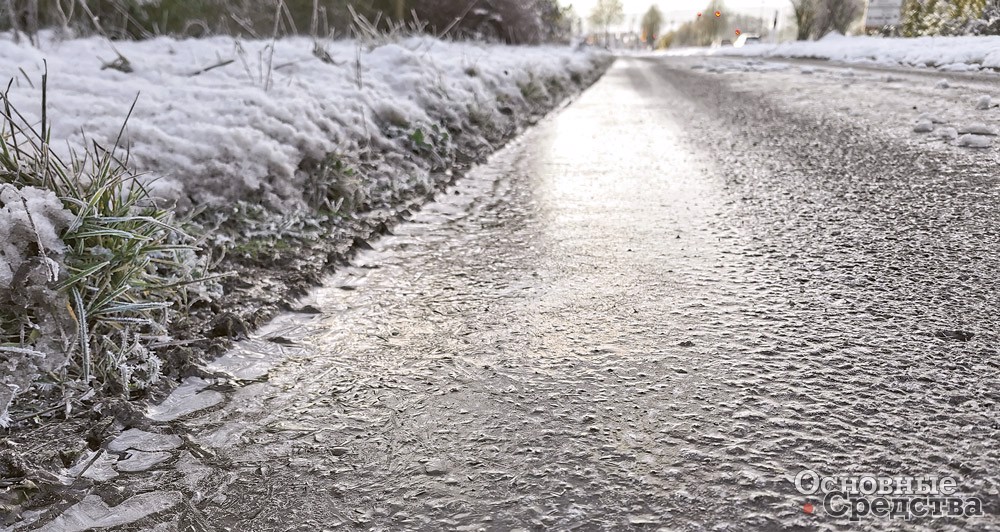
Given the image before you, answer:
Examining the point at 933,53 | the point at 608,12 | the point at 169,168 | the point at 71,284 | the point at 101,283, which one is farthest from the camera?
the point at 608,12

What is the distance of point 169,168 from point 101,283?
1.08m

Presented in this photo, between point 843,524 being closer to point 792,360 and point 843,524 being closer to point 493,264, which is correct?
point 792,360

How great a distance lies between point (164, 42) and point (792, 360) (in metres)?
5.20

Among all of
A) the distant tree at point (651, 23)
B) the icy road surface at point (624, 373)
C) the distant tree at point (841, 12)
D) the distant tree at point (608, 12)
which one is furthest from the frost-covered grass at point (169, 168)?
the distant tree at point (651, 23)

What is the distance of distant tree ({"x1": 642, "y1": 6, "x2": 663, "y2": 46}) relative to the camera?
83500mm

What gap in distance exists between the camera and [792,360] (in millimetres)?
1483

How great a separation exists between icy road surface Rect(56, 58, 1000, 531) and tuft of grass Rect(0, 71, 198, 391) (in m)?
0.19

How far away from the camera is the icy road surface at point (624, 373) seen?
1.11m

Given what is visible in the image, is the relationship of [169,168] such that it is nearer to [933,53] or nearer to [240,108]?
[240,108]

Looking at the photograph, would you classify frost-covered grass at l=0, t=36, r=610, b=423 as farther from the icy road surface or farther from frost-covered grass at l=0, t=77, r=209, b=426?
→ the icy road surface

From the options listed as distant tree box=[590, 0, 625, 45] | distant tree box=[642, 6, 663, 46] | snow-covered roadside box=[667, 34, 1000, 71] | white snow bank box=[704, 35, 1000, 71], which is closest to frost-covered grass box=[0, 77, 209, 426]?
snow-covered roadside box=[667, 34, 1000, 71]

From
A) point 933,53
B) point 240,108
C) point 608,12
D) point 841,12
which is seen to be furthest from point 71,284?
point 608,12

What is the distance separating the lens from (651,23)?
276ft

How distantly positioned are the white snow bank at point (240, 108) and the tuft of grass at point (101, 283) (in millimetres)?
262
